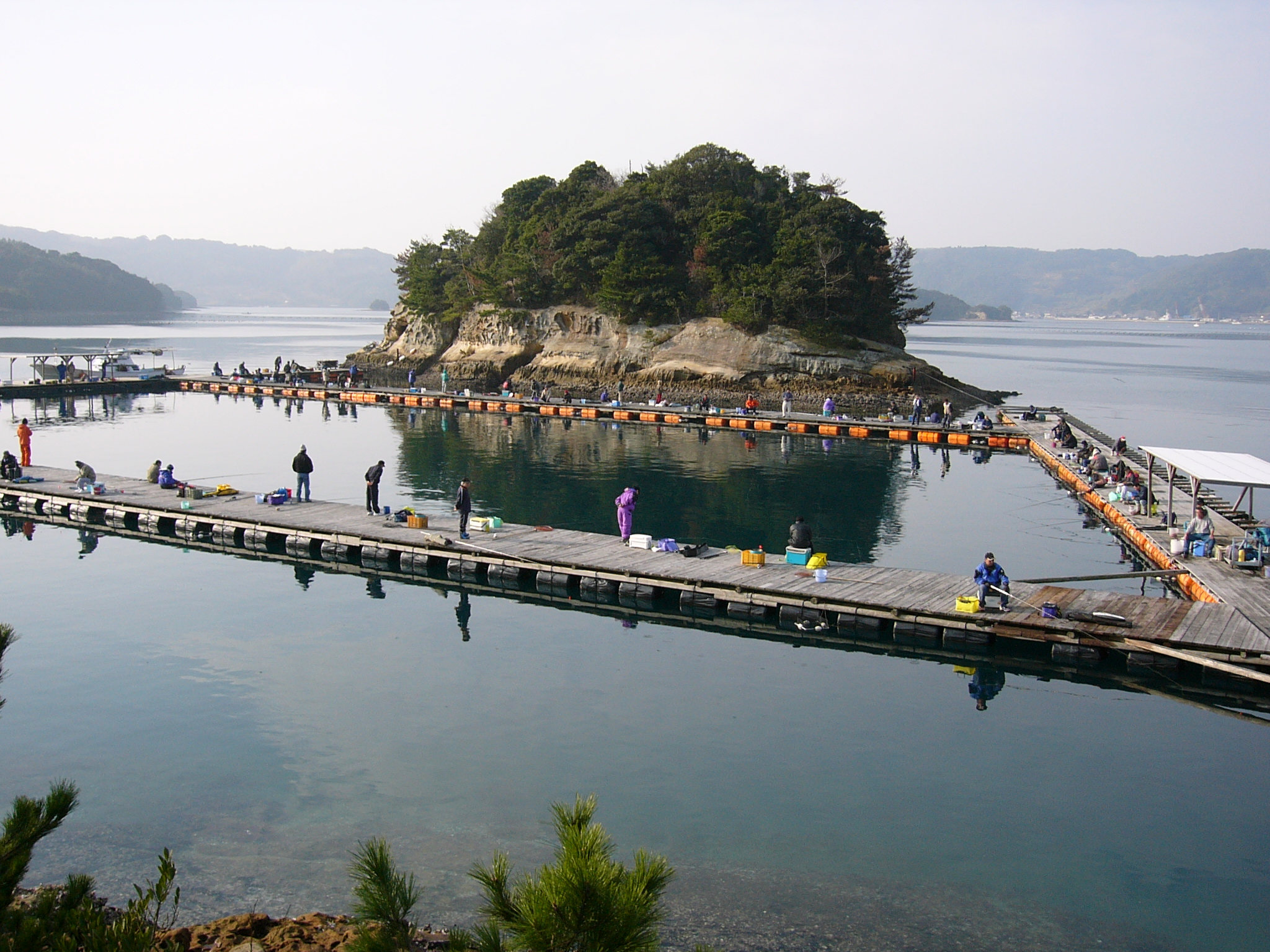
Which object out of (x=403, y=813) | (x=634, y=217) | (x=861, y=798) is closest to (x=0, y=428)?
(x=634, y=217)

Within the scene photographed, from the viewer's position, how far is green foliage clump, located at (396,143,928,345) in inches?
3120

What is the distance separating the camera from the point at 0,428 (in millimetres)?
62469

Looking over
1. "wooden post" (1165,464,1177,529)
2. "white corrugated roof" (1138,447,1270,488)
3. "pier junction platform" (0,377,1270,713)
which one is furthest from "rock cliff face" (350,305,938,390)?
"white corrugated roof" (1138,447,1270,488)

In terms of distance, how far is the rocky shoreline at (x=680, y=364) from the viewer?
246ft

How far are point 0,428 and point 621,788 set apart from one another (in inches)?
2386

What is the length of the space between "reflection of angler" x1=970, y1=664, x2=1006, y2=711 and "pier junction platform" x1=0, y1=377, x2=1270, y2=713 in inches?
35.4

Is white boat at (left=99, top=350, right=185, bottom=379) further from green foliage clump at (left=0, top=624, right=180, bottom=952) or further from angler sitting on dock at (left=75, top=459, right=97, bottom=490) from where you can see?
green foliage clump at (left=0, top=624, right=180, bottom=952)

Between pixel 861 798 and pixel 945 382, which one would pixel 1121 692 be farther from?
pixel 945 382

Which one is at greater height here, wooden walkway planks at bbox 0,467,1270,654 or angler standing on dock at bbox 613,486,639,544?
angler standing on dock at bbox 613,486,639,544

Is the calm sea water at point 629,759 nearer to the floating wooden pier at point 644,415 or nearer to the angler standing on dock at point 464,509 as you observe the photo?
the angler standing on dock at point 464,509

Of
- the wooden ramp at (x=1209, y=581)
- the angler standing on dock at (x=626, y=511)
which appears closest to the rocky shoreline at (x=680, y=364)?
the wooden ramp at (x=1209, y=581)

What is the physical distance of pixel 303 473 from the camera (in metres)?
35.4

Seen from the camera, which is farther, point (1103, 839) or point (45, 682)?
point (45, 682)

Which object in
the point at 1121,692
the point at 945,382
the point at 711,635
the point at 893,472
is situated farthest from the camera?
the point at 945,382
